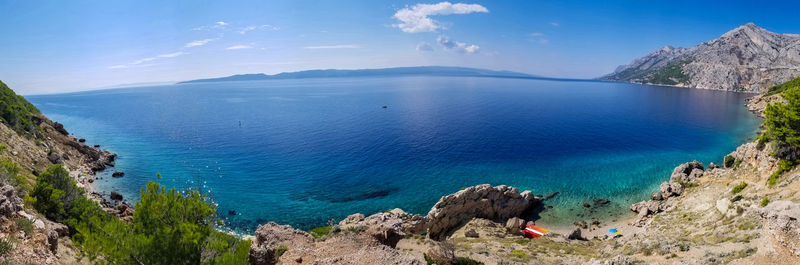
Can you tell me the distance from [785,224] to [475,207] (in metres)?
29.3

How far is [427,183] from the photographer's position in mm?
54219

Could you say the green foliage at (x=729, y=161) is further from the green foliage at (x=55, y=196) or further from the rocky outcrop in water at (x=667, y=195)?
the green foliage at (x=55, y=196)

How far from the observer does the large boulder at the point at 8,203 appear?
59.0ft

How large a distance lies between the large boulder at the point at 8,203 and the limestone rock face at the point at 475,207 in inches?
1314

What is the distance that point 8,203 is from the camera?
1839 cm

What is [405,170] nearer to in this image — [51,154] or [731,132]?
[51,154]

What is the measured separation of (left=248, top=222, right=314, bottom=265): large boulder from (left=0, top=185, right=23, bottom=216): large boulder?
13.0 meters

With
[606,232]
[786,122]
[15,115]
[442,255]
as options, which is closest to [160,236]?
[442,255]

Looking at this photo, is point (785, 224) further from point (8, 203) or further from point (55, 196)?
point (55, 196)

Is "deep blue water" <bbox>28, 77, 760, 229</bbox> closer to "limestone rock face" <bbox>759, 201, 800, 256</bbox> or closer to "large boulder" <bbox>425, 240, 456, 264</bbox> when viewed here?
"large boulder" <bbox>425, 240, 456, 264</bbox>

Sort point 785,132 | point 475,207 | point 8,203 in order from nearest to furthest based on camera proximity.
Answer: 1. point 8,203
2. point 785,132
3. point 475,207

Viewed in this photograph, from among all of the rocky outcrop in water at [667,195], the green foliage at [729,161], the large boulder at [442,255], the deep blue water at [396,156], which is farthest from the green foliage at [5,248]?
the green foliage at [729,161]

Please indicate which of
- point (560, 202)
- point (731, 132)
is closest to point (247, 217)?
point (560, 202)

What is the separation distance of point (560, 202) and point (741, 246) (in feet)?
96.8
